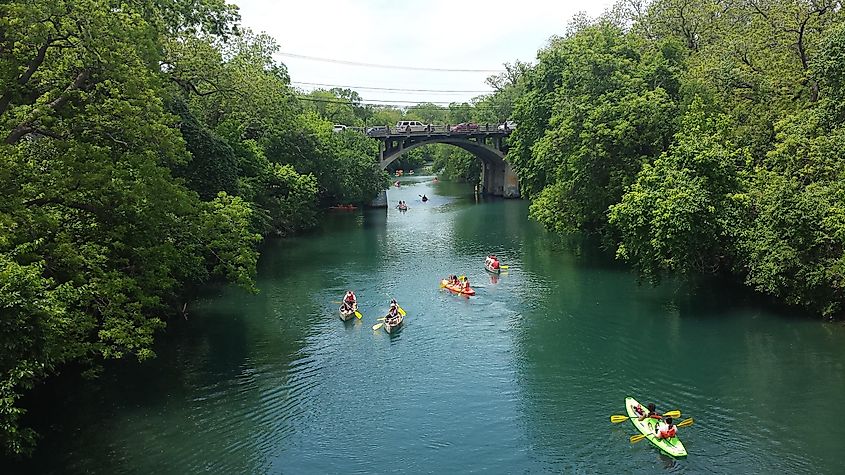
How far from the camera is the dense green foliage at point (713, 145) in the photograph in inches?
1000

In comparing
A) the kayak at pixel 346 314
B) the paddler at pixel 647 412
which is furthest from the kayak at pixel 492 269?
the paddler at pixel 647 412

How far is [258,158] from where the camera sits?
4388 centimetres

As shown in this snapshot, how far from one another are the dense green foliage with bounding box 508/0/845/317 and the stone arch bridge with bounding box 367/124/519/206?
2824cm

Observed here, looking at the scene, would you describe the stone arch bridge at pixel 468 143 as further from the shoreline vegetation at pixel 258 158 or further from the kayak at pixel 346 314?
the kayak at pixel 346 314

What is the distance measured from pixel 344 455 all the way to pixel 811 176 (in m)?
20.1

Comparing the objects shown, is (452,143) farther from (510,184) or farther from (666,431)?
(666,431)

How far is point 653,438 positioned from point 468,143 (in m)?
59.8

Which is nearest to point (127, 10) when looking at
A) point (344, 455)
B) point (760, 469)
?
point (344, 455)

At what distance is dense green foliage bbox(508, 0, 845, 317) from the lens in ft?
83.4

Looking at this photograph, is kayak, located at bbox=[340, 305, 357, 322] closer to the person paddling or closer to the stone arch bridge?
the person paddling

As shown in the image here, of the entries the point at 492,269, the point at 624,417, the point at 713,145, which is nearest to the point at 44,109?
the point at 624,417

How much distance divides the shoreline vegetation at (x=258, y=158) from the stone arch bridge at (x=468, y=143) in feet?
68.4

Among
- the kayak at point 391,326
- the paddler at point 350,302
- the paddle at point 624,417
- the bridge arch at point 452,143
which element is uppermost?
the bridge arch at point 452,143

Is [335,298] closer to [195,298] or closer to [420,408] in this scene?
[195,298]
